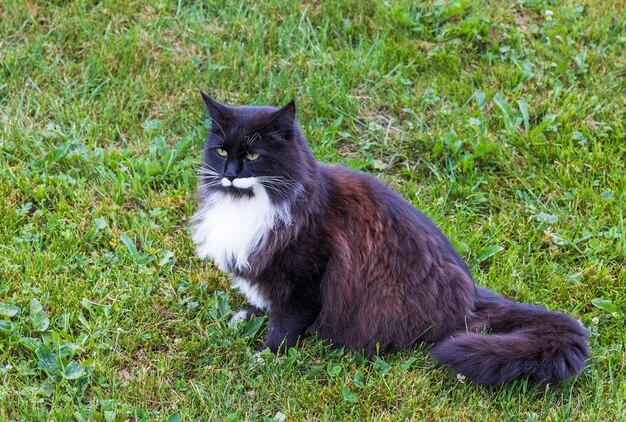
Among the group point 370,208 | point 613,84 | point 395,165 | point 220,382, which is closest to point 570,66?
point 613,84

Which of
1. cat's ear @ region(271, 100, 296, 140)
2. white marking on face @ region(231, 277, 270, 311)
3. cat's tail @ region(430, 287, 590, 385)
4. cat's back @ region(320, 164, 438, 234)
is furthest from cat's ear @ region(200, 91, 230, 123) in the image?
cat's tail @ region(430, 287, 590, 385)

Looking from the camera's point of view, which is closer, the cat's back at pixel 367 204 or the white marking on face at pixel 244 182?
the white marking on face at pixel 244 182

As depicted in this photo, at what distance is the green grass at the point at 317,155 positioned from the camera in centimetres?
341

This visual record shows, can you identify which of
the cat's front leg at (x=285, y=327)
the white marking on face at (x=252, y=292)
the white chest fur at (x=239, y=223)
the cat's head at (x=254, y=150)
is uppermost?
the cat's head at (x=254, y=150)

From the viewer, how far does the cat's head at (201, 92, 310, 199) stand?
10.7 ft

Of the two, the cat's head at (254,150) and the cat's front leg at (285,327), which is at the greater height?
the cat's head at (254,150)

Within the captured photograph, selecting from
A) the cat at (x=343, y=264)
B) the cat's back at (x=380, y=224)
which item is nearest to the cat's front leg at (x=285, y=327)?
the cat at (x=343, y=264)

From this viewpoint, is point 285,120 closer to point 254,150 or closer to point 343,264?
point 254,150

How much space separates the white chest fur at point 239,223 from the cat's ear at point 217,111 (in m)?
0.33

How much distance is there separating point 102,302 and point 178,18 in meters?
2.59

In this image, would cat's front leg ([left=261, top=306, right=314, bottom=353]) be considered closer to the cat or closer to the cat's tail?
the cat

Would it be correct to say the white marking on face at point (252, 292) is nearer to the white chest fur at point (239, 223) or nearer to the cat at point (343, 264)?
the cat at point (343, 264)

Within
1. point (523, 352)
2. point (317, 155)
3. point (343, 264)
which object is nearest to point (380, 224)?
point (343, 264)

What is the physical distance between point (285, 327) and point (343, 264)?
41 centimetres
